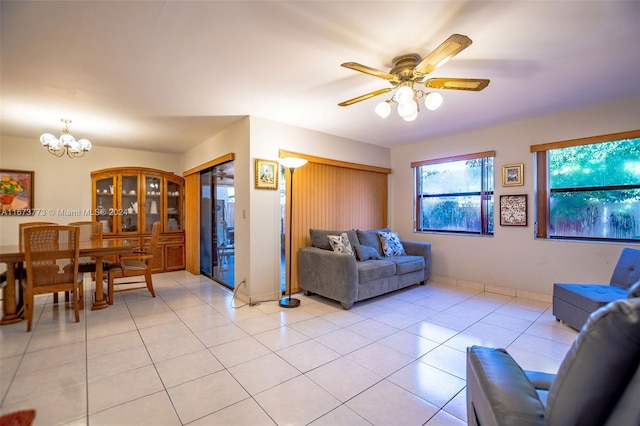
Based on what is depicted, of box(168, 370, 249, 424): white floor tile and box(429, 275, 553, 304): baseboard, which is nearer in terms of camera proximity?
box(168, 370, 249, 424): white floor tile

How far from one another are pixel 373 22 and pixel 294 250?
2890 mm

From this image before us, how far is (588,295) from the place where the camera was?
2631 millimetres

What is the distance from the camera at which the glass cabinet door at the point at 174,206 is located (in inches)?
222

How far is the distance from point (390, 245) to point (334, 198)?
114cm

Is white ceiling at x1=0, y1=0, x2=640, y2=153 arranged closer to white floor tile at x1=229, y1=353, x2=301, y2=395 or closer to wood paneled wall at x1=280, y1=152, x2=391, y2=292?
wood paneled wall at x1=280, y1=152, x2=391, y2=292

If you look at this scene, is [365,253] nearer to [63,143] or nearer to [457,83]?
[457,83]

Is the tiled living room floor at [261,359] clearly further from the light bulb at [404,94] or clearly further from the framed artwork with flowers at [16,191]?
the light bulb at [404,94]

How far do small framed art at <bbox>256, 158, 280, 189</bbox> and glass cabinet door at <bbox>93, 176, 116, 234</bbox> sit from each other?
3292 millimetres

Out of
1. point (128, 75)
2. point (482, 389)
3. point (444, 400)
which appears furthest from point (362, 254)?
point (128, 75)

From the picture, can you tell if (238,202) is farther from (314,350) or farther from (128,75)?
(314,350)

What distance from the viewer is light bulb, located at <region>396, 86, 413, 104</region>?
204cm

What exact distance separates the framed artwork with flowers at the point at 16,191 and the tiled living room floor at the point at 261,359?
187cm

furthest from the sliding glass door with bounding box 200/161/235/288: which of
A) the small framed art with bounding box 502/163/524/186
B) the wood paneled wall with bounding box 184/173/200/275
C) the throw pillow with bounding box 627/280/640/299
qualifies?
the throw pillow with bounding box 627/280/640/299

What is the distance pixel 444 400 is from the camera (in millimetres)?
1762
